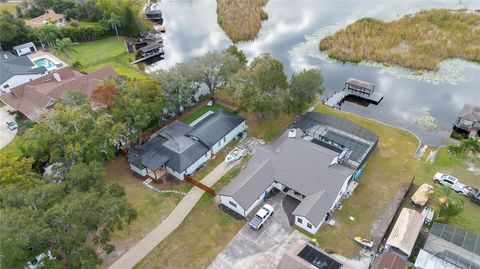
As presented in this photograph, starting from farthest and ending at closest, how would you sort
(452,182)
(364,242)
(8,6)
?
(8,6)
(452,182)
(364,242)

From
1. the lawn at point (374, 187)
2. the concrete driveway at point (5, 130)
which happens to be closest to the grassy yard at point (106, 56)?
the concrete driveway at point (5, 130)

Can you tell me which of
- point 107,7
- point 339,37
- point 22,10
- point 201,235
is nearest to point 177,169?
point 201,235

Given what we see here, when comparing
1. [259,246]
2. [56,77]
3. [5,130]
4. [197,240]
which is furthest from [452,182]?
[5,130]

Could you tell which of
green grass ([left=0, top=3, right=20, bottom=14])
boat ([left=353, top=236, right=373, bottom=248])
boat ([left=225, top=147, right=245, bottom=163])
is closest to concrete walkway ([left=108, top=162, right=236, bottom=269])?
boat ([left=225, top=147, right=245, bottom=163])

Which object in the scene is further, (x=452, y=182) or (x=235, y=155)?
(x=235, y=155)

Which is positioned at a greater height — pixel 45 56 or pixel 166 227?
pixel 45 56

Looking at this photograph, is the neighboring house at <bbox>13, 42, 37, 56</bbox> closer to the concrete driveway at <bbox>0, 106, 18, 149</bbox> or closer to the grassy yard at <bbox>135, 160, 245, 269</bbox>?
the concrete driveway at <bbox>0, 106, 18, 149</bbox>

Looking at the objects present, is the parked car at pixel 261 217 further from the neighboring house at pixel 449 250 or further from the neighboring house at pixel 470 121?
the neighboring house at pixel 470 121

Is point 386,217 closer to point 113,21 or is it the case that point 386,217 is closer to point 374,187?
point 374,187
